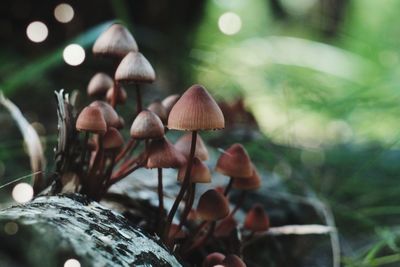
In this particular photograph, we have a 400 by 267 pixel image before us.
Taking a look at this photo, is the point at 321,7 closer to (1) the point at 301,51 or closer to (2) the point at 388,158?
(1) the point at 301,51

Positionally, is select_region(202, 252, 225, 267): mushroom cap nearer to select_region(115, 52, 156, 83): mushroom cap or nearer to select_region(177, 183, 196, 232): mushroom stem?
select_region(177, 183, 196, 232): mushroom stem

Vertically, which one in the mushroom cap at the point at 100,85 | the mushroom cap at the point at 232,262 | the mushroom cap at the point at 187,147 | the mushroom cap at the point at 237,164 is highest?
the mushroom cap at the point at 100,85

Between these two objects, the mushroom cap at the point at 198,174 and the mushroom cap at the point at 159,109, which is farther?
the mushroom cap at the point at 159,109

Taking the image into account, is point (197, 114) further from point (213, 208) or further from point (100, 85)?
point (100, 85)

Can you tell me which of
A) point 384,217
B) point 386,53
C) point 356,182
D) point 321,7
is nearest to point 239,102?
point 356,182

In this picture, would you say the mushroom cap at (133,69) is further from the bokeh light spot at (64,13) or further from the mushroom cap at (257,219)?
the bokeh light spot at (64,13)

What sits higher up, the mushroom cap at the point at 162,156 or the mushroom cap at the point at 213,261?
the mushroom cap at the point at 162,156

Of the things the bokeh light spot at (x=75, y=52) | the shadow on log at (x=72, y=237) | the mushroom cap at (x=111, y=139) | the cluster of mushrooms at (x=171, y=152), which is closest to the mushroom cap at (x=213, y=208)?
the cluster of mushrooms at (x=171, y=152)
